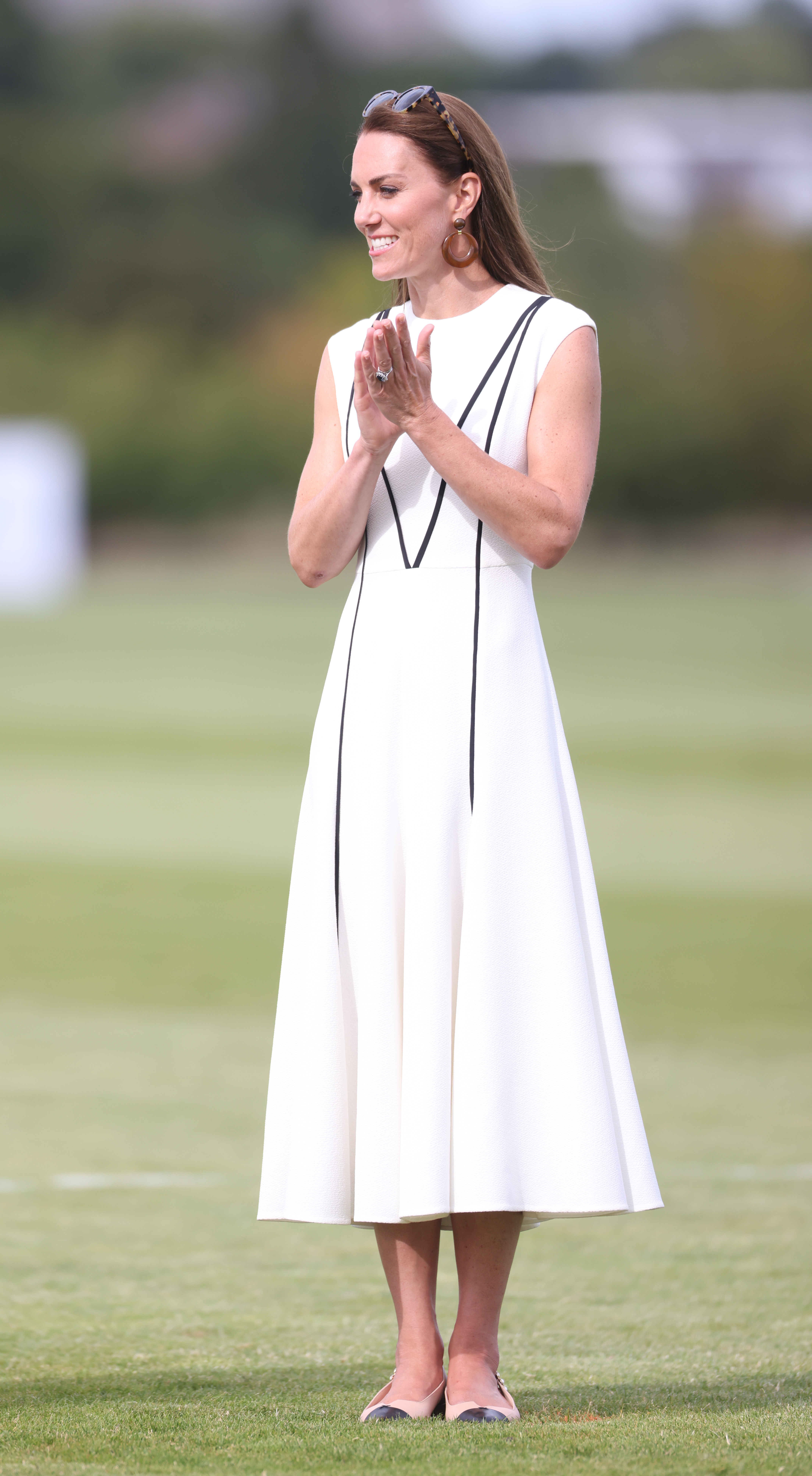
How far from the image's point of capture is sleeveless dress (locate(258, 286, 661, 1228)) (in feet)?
9.42

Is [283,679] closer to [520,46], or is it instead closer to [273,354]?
[273,354]

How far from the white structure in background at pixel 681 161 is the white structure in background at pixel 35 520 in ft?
99.2

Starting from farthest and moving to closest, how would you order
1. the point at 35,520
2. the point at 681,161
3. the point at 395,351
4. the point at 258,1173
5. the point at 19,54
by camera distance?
the point at 19,54
the point at 681,161
the point at 35,520
the point at 258,1173
the point at 395,351

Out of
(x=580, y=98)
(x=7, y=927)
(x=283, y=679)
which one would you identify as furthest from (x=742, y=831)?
(x=580, y=98)

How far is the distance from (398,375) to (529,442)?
24 cm

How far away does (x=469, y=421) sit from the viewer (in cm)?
301

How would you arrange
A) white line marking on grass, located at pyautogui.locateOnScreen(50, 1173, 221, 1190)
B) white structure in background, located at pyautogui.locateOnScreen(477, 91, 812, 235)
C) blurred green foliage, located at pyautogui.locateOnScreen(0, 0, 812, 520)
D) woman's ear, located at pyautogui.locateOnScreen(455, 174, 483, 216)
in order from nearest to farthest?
woman's ear, located at pyautogui.locateOnScreen(455, 174, 483, 216) → white line marking on grass, located at pyautogui.locateOnScreen(50, 1173, 221, 1190) → blurred green foliage, located at pyautogui.locateOnScreen(0, 0, 812, 520) → white structure in background, located at pyautogui.locateOnScreen(477, 91, 812, 235)

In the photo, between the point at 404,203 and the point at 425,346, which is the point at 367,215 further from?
the point at 425,346

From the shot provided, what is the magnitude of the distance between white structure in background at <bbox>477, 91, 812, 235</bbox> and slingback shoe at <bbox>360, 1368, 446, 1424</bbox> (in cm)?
6950

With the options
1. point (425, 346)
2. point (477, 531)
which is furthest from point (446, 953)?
point (425, 346)

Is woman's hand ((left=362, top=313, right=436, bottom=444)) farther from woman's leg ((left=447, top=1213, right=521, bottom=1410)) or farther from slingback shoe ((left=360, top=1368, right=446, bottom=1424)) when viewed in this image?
slingback shoe ((left=360, top=1368, right=446, bottom=1424))

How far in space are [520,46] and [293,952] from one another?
318ft

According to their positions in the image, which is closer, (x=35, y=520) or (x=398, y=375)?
(x=398, y=375)

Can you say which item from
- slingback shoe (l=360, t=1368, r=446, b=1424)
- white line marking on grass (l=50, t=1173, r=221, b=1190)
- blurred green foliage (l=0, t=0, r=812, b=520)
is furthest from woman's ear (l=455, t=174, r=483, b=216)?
blurred green foliage (l=0, t=0, r=812, b=520)
